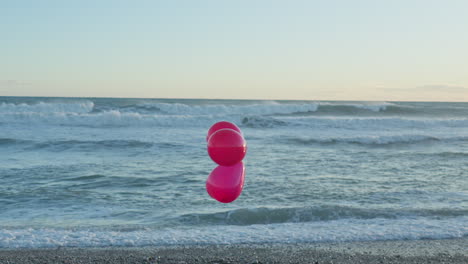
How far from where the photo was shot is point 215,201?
7922mm

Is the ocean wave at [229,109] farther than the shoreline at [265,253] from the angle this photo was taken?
Yes

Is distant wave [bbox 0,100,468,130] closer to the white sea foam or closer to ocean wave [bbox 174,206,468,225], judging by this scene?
ocean wave [bbox 174,206,468,225]

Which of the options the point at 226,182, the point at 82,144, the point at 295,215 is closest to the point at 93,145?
the point at 82,144

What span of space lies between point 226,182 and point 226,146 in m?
0.32

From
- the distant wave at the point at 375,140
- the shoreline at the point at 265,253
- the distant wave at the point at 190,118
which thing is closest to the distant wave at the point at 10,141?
the distant wave at the point at 190,118

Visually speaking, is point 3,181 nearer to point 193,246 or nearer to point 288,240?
point 193,246

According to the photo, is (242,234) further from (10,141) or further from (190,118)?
(190,118)

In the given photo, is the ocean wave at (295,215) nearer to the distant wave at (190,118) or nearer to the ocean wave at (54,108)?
the distant wave at (190,118)

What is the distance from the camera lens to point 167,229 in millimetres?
6406

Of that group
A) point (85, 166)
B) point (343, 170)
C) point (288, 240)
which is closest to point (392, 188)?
point (343, 170)

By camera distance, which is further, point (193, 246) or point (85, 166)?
point (85, 166)

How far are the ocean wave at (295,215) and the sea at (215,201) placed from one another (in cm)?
2

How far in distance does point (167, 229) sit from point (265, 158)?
650 cm

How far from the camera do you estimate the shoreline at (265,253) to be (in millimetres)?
5191
